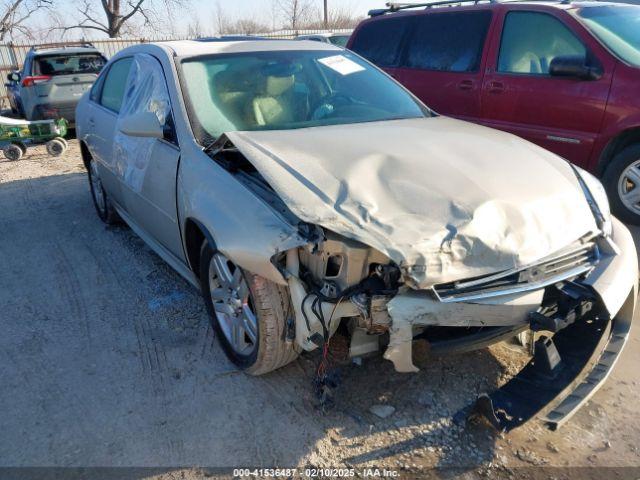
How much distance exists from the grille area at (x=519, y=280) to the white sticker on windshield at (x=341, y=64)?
7.18 ft

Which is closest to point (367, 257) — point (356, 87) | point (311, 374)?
point (311, 374)

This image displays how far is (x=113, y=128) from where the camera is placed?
4289 millimetres

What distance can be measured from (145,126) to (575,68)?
12.2 ft

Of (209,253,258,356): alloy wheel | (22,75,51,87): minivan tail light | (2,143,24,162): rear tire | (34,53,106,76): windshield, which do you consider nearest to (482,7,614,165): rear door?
(209,253,258,356): alloy wheel

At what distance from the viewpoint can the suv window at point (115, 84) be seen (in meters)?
4.34

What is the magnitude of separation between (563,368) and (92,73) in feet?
35.0

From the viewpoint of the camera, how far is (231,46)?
3770 millimetres

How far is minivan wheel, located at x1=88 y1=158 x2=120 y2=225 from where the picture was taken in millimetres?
5070

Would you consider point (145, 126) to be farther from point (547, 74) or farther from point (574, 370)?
point (547, 74)

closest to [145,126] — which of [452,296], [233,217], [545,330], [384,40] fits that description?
[233,217]

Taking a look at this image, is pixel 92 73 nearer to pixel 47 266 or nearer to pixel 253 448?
pixel 47 266

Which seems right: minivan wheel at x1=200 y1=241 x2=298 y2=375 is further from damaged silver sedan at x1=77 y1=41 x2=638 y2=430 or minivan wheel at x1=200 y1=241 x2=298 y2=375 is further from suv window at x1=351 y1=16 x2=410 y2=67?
suv window at x1=351 y1=16 x2=410 y2=67

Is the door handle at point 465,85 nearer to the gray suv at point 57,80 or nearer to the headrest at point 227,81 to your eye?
the headrest at point 227,81

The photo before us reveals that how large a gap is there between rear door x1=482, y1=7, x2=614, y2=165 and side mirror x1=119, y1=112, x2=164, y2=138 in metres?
3.56
